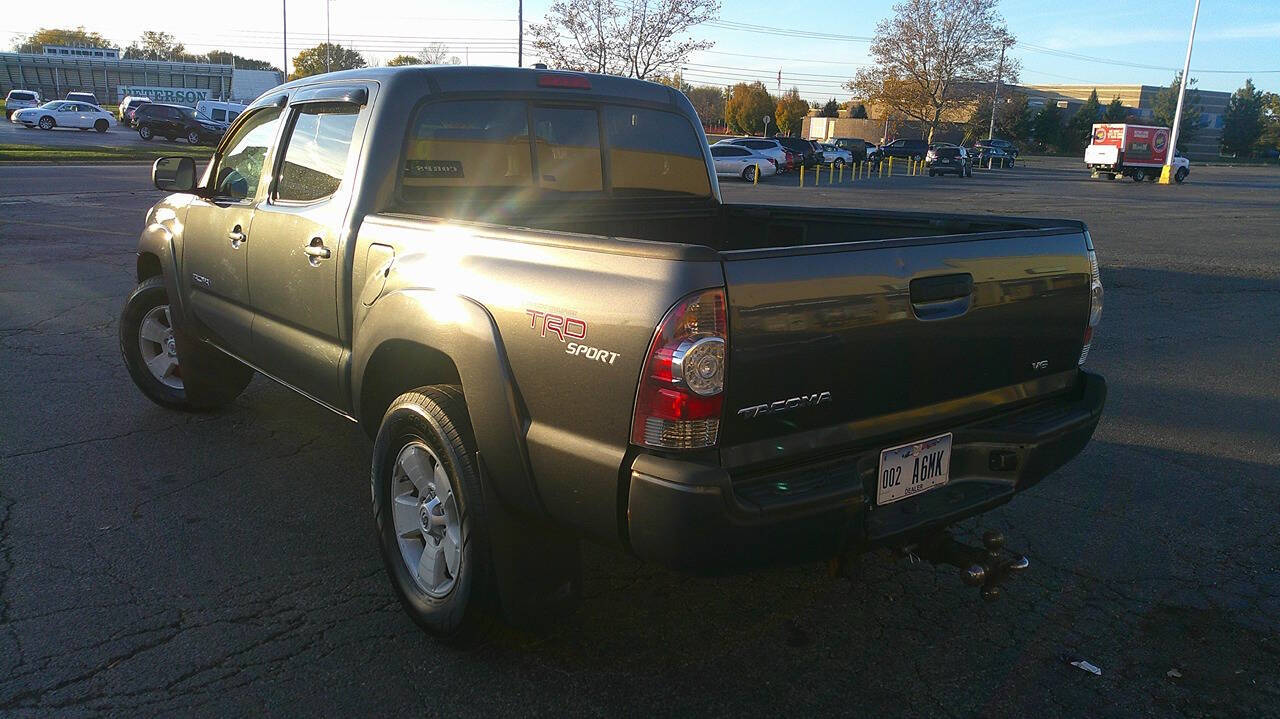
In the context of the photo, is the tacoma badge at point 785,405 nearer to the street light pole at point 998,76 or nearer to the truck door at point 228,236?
the truck door at point 228,236

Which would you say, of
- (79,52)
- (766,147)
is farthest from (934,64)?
(79,52)

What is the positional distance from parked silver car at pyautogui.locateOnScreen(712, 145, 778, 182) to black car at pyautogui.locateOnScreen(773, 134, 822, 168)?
6.79 metres

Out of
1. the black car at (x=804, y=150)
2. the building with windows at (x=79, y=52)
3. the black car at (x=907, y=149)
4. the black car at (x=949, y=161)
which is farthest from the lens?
the building with windows at (x=79, y=52)

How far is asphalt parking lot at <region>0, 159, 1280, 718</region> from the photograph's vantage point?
2.94 meters

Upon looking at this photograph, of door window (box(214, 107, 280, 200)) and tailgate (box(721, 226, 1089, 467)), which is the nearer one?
tailgate (box(721, 226, 1089, 467))

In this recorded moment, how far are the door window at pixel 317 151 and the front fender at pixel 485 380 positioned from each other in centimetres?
111

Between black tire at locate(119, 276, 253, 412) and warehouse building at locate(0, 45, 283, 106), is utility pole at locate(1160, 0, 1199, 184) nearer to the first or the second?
black tire at locate(119, 276, 253, 412)

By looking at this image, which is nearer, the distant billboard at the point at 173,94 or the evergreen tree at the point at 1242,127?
the distant billboard at the point at 173,94

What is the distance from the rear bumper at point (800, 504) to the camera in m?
2.46

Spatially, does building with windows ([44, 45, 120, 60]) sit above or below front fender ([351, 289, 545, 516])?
above

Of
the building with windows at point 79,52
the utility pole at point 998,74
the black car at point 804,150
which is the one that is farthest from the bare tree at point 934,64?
the building with windows at point 79,52

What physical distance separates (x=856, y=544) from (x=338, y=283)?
2262 mm

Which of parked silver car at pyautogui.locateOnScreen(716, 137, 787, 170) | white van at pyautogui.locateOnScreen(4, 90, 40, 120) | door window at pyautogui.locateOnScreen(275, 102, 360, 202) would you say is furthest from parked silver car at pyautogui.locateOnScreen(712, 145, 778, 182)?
white van at pyautogui.locateOnScreen(4, 90, 40, 120)

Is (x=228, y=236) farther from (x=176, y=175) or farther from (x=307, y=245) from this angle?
(x=307, y=245)
